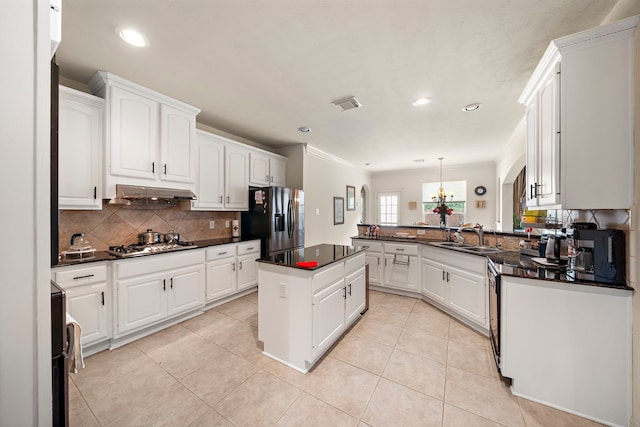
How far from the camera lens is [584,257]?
164 cm

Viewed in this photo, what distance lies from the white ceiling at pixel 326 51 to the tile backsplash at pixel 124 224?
4.52ft

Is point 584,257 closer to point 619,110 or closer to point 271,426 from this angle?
point 619,110

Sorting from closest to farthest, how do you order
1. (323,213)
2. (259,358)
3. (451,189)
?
(259,358)
(323,213)
(451,189)

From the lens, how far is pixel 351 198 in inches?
257

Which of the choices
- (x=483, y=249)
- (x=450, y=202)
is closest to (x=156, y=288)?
(x=483, y=249)

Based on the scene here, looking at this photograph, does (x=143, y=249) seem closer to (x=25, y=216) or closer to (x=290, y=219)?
(x=290, y=219)

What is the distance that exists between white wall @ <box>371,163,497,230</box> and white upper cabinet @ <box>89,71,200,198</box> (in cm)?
603

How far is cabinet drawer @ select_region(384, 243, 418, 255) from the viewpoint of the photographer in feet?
11.2

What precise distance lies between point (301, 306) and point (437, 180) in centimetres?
646

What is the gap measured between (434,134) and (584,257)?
280cm

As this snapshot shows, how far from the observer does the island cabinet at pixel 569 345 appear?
1426mm

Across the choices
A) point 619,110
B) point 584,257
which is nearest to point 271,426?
point 584,257

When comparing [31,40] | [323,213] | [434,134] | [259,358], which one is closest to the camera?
[31,40]

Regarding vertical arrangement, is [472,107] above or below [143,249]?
above
